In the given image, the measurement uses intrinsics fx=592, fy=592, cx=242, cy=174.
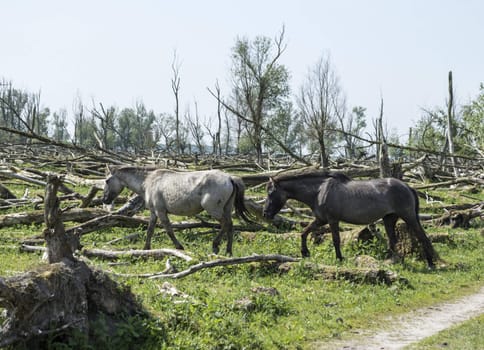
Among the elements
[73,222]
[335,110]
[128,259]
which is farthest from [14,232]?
[335,110]

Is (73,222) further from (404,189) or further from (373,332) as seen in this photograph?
(373,332)

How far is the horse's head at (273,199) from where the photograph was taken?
1339 centimetres

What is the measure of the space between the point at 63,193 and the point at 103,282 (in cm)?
1270

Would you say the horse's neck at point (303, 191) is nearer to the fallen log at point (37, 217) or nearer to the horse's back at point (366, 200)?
the horse's back at point (366, 200)

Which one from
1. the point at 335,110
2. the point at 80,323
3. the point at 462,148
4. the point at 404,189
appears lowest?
the point at 80,323

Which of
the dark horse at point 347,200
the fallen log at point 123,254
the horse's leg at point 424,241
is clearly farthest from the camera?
the dark horse at point 347,200

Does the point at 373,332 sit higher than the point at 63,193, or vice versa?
the point at 63,193

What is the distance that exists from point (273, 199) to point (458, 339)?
6450 millimetres

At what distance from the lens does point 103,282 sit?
676cm

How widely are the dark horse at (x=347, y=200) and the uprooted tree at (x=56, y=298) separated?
6.58 metres

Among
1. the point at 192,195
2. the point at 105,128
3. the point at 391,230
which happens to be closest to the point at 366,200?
the point at 391,230

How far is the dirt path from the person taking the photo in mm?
7395

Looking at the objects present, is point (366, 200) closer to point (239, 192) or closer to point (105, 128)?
point (239, 192)

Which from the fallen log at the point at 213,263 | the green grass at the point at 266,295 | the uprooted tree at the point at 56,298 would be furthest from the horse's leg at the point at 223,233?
the uprooted tree at the point at 56,298
